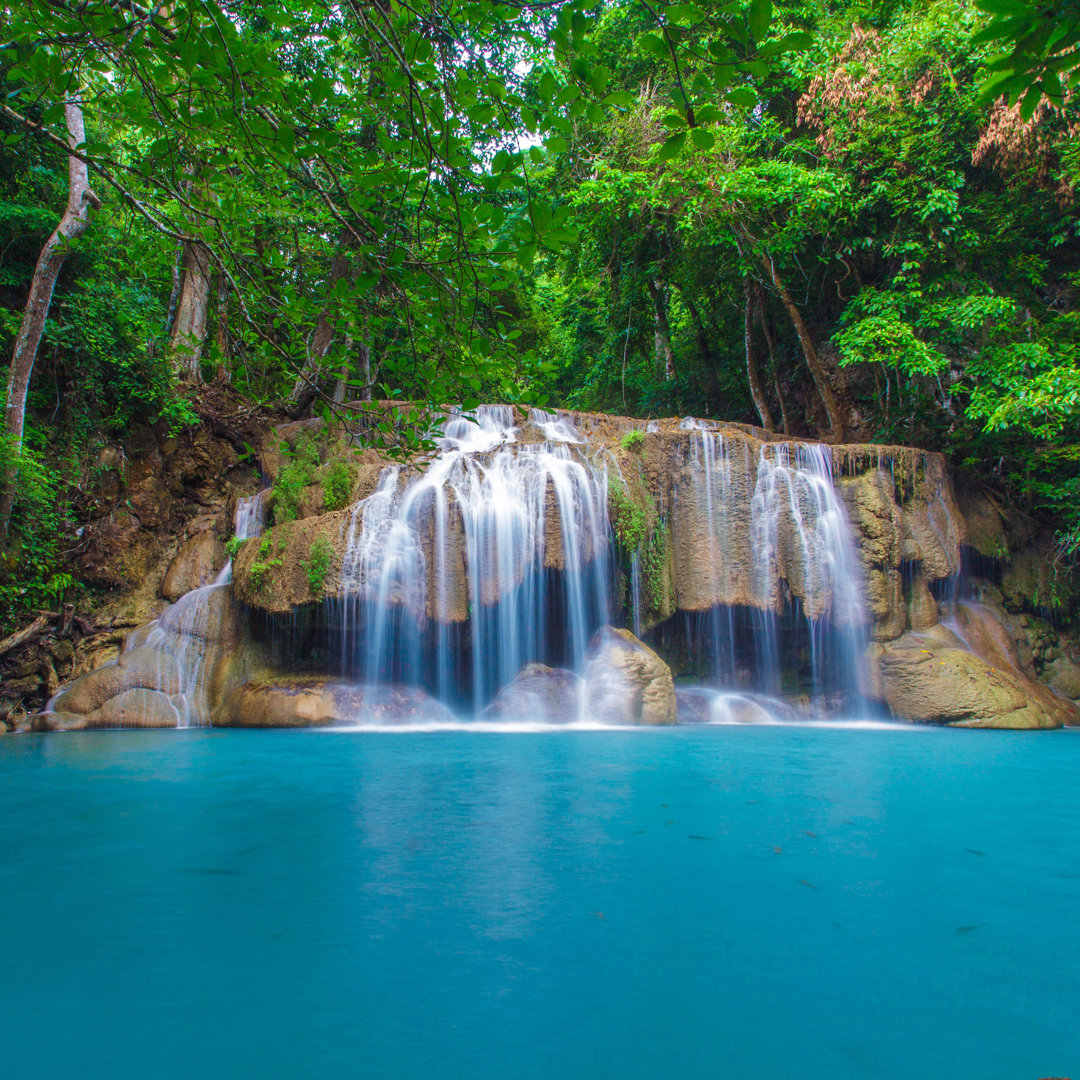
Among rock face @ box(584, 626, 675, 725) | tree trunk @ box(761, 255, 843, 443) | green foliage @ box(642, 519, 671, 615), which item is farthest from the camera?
tree trunk @ box(761, 255, 843, 443)

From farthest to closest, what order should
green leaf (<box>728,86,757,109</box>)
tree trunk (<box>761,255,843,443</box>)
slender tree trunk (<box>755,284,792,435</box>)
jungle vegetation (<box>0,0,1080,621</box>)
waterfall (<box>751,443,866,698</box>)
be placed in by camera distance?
1. slender tree trunk (<box>755,284,792,435</box>)
2. tree trunk (<box>761,255,843,443</box>)
3. waterfall (<box>751,443,866,698</box>)
4. jungle vegetation (<box>0,0,1080,621</box>)
5. green leaf (<box>728,86,757,109</box>)

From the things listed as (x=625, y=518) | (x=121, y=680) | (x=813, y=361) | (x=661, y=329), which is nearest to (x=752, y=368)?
(x=813, y=361)

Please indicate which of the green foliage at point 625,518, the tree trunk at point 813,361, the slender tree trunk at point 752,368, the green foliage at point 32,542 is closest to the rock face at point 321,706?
the green foliage at point 32,542

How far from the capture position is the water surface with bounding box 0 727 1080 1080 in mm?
1793

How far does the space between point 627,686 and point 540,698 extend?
48.1 inches

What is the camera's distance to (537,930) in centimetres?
250

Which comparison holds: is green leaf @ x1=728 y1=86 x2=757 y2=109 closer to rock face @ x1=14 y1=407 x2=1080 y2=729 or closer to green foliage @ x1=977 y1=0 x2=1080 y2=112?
green foliage @ x1=977 y1=0 x2=1080 y2=112

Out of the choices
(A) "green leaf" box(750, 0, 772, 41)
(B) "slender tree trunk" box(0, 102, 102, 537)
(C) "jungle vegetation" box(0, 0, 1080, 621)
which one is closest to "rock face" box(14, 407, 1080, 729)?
(C) "jungle vegetation" box(0, 0, 1080, 621)

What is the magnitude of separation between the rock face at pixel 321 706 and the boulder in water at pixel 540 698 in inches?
30.2

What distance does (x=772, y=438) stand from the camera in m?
13.3

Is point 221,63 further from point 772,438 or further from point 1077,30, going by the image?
point 772,438

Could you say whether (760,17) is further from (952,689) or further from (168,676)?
(168,676)

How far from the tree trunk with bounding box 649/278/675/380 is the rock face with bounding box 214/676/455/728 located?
13.1 metres

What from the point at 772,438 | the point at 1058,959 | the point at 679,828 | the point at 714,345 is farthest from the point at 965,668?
the point at 714,345
